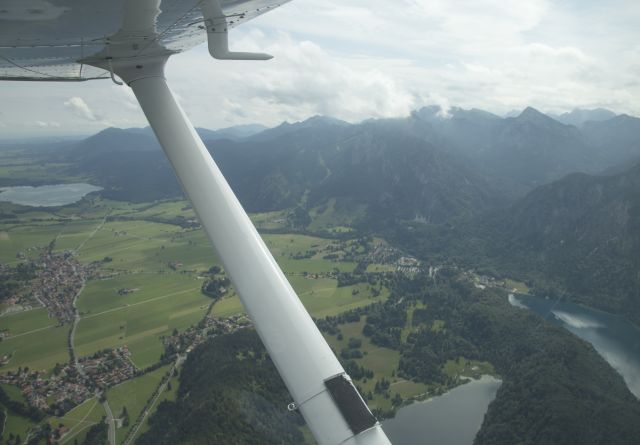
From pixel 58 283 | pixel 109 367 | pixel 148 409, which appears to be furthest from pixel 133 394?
pixel 58 283

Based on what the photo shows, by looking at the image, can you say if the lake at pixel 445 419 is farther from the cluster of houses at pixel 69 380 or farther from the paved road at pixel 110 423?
the cluster of houses at pixel 69 380

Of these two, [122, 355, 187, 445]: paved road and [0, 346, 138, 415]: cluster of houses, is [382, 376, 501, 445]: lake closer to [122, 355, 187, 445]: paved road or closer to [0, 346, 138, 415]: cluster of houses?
[122, 355, 187, 445]: paved road

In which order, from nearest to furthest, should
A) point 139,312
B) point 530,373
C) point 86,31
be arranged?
point 86,31, point 530,373, point 139,312

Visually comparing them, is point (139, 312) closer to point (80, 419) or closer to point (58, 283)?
point (58, 283)

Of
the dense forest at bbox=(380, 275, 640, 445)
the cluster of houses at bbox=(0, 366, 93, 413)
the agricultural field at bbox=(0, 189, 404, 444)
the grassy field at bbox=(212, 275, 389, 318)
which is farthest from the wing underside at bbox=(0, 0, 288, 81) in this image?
the grassy field at bbox=(212, 275, 389, 318)

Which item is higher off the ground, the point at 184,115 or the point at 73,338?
the point at 184,115

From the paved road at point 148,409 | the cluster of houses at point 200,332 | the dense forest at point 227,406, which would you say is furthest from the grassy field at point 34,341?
the dense forest at point 227,406
